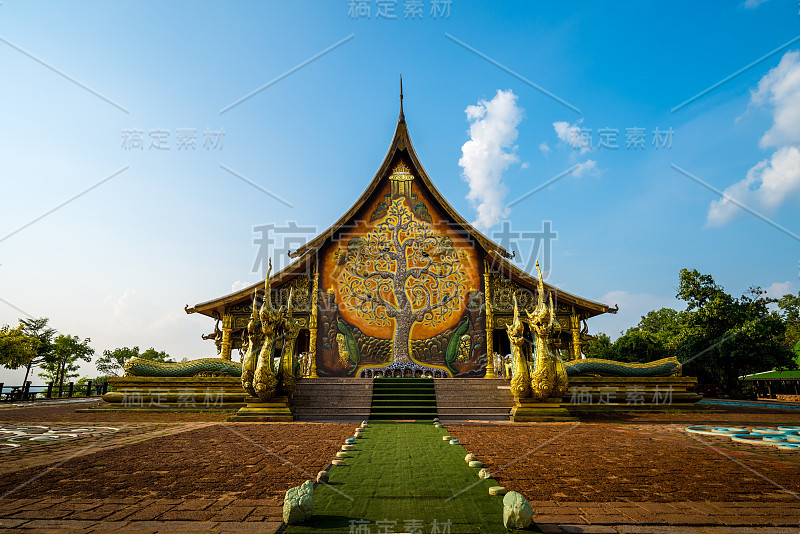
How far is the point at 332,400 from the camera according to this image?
35.6 ft

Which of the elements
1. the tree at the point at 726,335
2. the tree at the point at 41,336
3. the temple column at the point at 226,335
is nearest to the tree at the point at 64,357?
the tree at the point at 41,336

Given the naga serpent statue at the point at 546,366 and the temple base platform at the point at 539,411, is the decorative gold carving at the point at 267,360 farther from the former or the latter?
the naga serpent statue at the point at 546,366

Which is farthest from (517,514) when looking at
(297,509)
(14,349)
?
(14,349)

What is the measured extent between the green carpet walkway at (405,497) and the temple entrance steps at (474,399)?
4.98m

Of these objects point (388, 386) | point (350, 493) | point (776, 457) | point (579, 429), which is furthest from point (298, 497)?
point (388, 386)

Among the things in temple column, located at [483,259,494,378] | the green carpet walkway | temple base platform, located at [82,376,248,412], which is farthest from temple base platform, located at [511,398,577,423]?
temple base platform, located at [82,376,248,412]

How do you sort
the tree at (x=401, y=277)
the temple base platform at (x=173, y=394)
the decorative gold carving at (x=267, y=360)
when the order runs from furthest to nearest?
the tree at (x=401, y=277)
the temple base platform at (x=173, y=394)
the decorative gold carving at (x=267, y=360)

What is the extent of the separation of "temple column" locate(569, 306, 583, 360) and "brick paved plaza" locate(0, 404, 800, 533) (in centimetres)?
796

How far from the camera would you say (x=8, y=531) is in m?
2.46

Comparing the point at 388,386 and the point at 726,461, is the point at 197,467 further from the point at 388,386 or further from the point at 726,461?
the point at 388,386

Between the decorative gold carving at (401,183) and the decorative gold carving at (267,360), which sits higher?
the decorative gold carving at (401,183)

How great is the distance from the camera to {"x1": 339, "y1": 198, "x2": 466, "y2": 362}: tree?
15.4 meters

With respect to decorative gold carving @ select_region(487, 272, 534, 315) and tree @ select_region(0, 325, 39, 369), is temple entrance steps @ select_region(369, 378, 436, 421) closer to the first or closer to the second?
decorative gold carving @ select_region(487, 272, 534, 315)

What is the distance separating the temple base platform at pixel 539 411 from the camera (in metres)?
9.28
